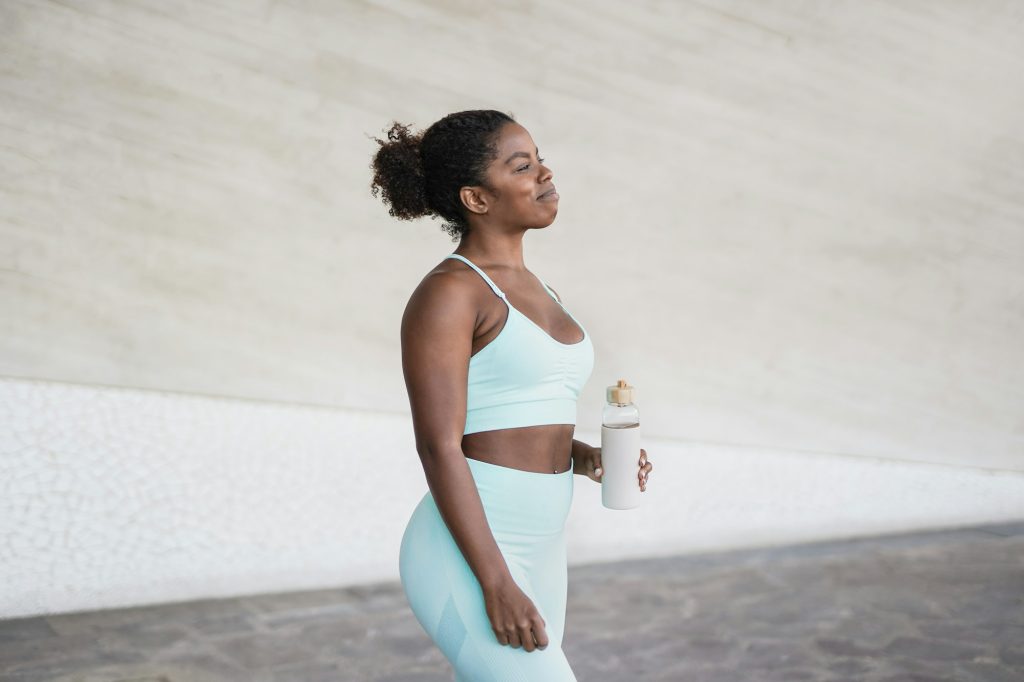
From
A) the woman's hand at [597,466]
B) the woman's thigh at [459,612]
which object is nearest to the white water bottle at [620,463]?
the woman's hand at [597,466]

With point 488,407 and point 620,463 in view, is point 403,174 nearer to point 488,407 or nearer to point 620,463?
point 488,407

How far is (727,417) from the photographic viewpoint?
5.51m

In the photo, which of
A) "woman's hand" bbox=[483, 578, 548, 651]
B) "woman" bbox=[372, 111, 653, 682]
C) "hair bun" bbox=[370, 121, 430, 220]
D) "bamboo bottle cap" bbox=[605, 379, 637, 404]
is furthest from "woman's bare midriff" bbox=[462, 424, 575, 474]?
"hair bun" bbox=[370, 121, 430, 220]

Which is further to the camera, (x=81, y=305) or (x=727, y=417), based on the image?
(x=727, y=417)

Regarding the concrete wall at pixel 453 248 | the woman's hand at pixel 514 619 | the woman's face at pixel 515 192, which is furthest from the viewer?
the concrete wall at pixel 453 248

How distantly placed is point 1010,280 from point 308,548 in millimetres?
3825

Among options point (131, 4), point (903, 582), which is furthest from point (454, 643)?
point (903, 582)

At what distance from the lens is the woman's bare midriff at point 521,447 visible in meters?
1.98

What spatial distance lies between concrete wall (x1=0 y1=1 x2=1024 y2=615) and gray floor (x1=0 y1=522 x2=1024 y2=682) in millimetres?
276

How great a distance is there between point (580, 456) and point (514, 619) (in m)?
0.53

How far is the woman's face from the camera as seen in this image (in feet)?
6.85

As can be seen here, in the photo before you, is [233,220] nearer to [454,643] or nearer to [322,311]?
[322,311]

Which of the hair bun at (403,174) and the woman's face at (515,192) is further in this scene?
the hair bun at (403,174)

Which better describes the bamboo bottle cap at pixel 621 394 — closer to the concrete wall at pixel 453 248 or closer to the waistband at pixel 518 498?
the waistband at pixel 518 498
